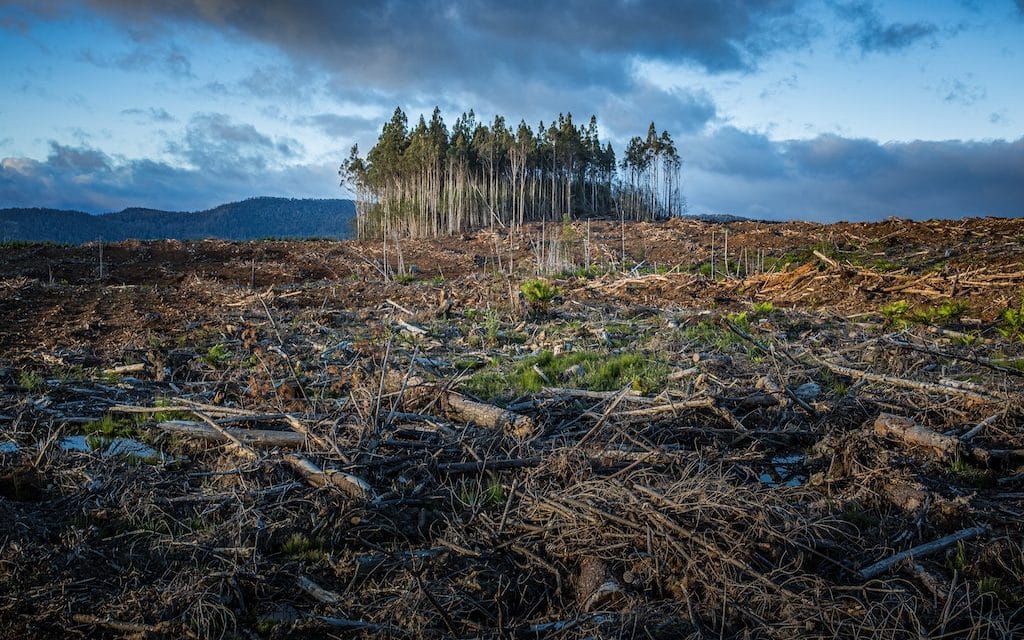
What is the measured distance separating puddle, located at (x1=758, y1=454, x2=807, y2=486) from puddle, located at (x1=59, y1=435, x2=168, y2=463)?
387 cm

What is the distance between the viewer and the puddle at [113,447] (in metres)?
3.93

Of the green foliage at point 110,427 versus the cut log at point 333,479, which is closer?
the cut log at point 333,479

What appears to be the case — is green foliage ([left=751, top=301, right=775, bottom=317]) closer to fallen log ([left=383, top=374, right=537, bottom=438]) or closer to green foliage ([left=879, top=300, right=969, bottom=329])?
green foliage ([left=879, top=300, right=969, bottom=329])

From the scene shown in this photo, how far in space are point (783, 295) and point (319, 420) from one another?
937 centimetres

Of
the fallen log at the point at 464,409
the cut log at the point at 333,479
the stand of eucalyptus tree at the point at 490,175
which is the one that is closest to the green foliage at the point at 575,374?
the fallen log at the point at 464,409

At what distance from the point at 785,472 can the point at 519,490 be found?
5.86ft

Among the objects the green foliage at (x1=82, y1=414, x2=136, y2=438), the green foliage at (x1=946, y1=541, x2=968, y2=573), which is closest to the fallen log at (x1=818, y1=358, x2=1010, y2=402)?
the green foliage at (x1=946, y1=541, x2=968, y2=573)

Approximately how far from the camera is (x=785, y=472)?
3.84m

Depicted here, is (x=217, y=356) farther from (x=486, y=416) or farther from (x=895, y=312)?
(x=895, y=312)

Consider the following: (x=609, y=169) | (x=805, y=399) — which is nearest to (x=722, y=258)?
(x=805, y=399)

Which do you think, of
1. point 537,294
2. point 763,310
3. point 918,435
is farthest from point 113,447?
point 763,310

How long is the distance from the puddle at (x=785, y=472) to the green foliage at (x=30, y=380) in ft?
19.5

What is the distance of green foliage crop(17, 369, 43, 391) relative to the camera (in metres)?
5.18

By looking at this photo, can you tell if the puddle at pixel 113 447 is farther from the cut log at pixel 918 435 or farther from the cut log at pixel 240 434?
the cut log at pixel 918 435
